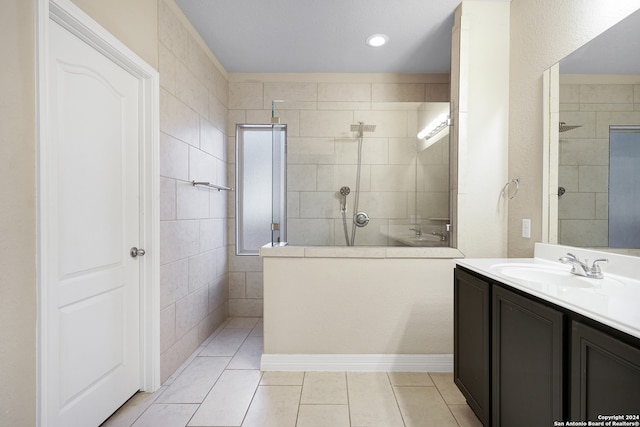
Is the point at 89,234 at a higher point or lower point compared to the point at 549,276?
higher

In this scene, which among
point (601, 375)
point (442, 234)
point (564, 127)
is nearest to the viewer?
point (601, 375)

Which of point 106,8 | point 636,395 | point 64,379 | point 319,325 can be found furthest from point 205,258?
point 636,395

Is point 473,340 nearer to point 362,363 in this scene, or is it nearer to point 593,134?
point 362,363

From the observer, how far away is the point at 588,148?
1.47 m

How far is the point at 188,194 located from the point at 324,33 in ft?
5.51

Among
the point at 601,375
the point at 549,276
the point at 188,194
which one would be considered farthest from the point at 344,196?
the point at 601,375

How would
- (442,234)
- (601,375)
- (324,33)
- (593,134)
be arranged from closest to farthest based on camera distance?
(601,375) → (593,134) → (442,234) → (324,33)

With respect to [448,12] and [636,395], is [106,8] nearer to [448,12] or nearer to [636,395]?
[448,12]

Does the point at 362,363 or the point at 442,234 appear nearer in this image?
the point at 362,363

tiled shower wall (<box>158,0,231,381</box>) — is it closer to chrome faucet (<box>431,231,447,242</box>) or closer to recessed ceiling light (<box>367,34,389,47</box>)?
recessed ceiling light (<box>367,34,389,47</box>)

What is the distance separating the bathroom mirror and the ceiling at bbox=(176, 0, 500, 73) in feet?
3.33

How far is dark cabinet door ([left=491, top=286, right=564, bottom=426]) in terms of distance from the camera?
964 millimetres

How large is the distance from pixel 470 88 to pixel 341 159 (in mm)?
1034

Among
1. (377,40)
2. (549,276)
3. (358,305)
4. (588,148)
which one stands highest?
(377,40)
